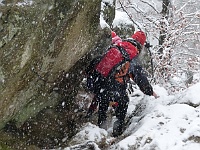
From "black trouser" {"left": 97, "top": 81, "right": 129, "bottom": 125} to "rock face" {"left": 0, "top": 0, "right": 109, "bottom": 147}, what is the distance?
1.90ft

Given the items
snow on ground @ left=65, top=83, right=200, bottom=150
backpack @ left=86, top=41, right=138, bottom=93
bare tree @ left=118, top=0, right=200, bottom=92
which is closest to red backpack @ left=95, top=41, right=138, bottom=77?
backpack @ left=86, top=41, right=138, bottom=93

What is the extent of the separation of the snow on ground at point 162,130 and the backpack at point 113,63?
800mm

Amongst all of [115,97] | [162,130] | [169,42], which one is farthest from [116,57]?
[169,42]

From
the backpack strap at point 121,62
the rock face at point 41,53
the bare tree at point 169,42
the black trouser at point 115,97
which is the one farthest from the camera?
the bare tree at point 169,42

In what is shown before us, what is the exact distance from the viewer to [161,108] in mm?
5387

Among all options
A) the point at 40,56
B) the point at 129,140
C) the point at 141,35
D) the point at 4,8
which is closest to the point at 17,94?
the point at 40,56

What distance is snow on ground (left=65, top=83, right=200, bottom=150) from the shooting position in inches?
176

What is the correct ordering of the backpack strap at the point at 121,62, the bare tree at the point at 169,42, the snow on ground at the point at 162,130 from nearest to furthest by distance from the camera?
the snow on ground at the point at 162,130
the backpack strap at the point at 121,62
the bare tree at the point at 169,42

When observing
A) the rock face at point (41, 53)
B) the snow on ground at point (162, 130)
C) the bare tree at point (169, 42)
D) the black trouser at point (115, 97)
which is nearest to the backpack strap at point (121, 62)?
the black trouser at point (115, 97)

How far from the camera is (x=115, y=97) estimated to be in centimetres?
543

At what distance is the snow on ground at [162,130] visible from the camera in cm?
446

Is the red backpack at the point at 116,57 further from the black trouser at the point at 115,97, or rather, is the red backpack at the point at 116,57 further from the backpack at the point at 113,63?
the black trouser at the point at 115,97

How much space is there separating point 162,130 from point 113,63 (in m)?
1.24

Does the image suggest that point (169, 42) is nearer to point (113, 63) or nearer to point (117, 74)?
point (117, 74)
